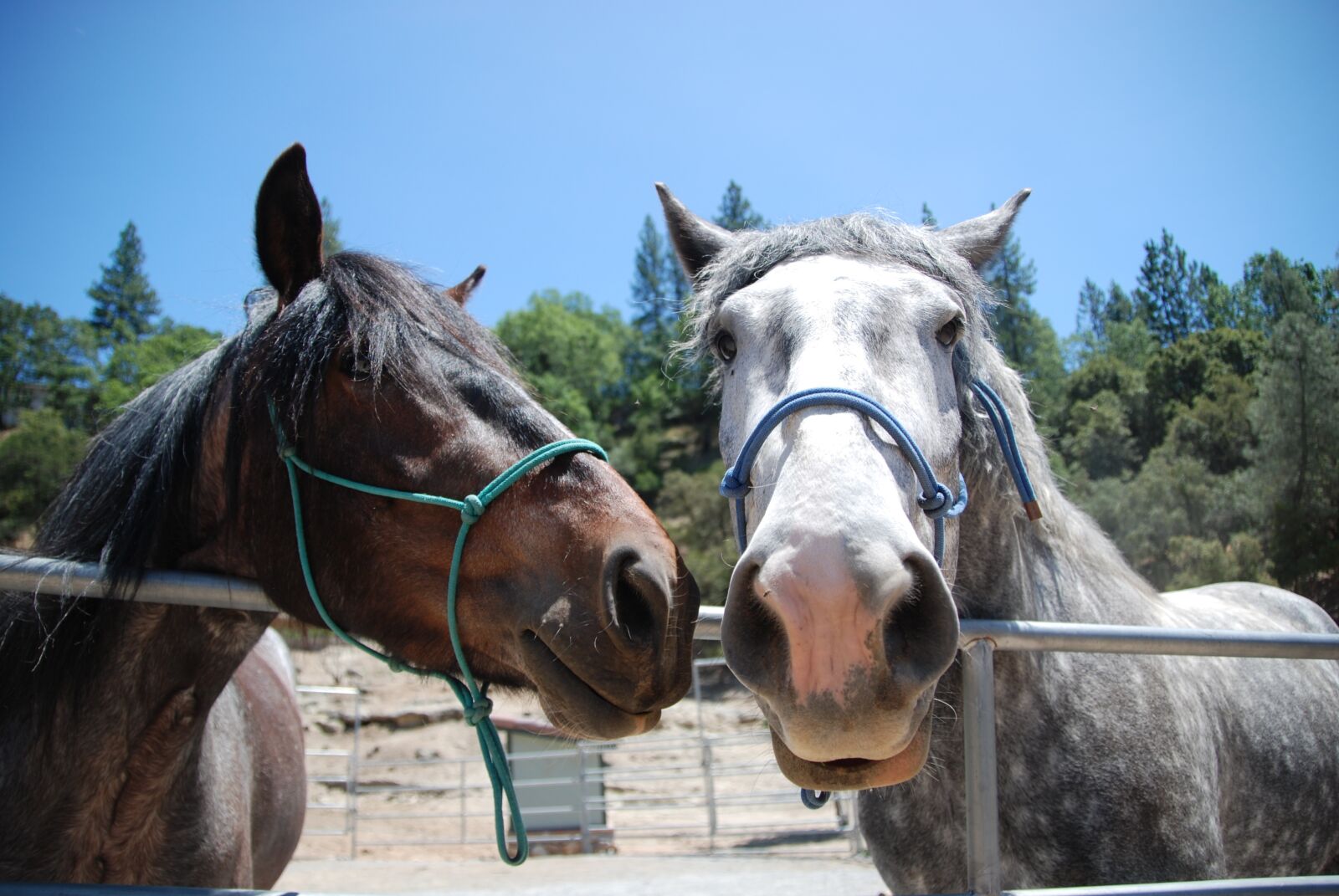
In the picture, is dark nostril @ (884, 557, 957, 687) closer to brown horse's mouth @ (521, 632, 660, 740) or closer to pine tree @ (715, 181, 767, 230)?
brown horse's mouth @ (521, 632, 660, 740)

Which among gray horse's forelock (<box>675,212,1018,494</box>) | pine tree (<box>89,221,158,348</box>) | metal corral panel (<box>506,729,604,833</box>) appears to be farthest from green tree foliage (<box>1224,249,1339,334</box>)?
pine tree (<box>89,221,158,348</box>)

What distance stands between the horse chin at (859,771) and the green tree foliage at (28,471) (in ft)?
114

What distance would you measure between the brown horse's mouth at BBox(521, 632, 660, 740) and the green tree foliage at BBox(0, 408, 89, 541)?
34237 mm

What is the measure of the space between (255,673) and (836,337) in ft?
9.22

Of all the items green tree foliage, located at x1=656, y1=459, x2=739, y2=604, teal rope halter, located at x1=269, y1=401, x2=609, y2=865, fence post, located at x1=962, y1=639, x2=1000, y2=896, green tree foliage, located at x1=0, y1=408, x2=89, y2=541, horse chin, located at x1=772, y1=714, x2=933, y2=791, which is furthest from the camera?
green tree foliage, located at x1=656, y1=459, x2=739, y2=604

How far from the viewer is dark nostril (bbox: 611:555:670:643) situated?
1.67 meters

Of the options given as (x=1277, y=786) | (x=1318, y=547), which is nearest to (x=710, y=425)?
(x=1318, y=547)

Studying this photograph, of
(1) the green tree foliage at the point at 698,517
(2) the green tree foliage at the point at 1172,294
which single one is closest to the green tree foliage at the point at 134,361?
(1) the green tree foliage at the point at 698,517

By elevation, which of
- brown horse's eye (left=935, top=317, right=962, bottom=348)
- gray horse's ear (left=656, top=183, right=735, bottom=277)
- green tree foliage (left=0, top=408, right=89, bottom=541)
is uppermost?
green tree foliage (left=0, top=408, right=89, bottom=541)

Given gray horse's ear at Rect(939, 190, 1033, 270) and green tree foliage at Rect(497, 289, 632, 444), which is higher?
green tree foliage at Rect(497, 289, 632, 444)

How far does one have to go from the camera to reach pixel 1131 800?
6.42ft

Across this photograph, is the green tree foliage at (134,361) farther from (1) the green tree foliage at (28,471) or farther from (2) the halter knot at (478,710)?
(2) the halter knot at (478,710)

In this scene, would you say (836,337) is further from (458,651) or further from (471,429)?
(458,651)

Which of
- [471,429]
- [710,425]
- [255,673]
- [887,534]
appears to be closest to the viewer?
[887,534]
